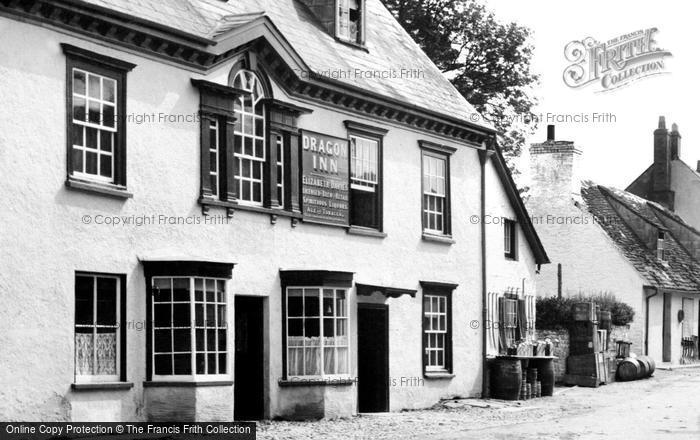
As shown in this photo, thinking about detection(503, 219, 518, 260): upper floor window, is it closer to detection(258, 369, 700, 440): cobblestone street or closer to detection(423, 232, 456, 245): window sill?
detection(423, 232, 456, 245): window sill

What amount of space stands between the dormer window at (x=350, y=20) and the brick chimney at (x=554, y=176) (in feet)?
55.0

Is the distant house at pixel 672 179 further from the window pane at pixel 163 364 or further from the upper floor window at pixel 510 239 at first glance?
the window pane at pixel 163 364

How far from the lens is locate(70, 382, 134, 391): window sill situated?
688 inches

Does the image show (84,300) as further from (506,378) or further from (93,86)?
(506,378)

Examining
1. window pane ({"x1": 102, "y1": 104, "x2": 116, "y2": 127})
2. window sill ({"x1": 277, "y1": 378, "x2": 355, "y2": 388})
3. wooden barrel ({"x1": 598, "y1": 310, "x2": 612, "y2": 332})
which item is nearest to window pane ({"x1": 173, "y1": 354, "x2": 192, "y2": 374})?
window sill ({"x1": 277, "y1": 378, "x2": 355, "y2": 388})

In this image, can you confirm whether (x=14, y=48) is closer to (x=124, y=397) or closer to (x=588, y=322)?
(x=124, y=397)

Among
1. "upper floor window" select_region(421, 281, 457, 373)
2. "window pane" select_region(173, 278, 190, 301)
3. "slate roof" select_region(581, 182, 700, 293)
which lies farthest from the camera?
"slate roof" select_region(581, 182, 700, 293)

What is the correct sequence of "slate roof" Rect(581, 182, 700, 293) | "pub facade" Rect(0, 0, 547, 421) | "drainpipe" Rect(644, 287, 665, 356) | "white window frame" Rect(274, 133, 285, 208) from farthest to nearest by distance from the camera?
"slate roof" Rect(581, 182, 700, 293) → "drainpipe" Rect(644, 287, 665, 356) → "white window frame" Rect(274, 133, 285, 208) → "pub facade" Rect(0, 0, 547, 421)

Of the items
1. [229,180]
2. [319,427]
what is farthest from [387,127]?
[319,427]

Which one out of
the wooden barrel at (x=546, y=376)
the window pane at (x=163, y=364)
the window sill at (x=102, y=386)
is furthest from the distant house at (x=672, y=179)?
the window sill at (x=102, y=386)

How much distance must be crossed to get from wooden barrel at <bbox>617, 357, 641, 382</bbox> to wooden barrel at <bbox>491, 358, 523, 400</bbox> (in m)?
7.89

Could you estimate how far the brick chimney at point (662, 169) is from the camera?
194 feet

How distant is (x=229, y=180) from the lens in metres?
20.5

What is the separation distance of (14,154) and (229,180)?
4.52m
